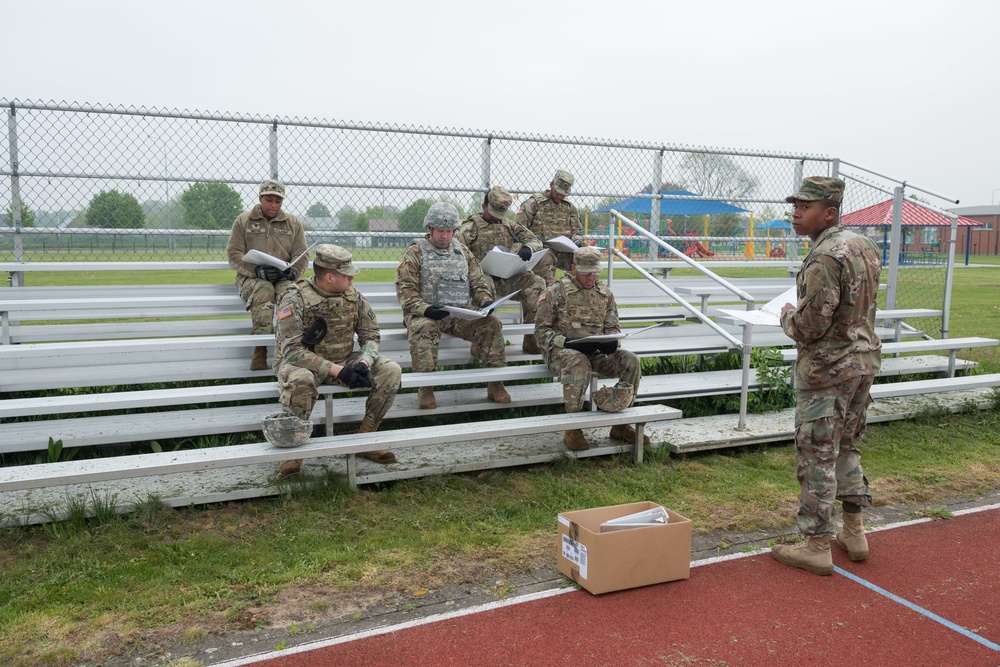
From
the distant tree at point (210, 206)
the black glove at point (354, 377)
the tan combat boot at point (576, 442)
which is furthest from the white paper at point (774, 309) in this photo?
the distant tree at point (210, 206)

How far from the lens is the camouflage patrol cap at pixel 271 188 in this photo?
6.21 meters

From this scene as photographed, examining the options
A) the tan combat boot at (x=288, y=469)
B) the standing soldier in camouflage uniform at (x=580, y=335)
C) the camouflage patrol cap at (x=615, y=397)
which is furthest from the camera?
the standing soldier in camouflage uniform at (x=580, y=335)

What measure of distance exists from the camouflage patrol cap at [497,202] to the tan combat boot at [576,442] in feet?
7.39

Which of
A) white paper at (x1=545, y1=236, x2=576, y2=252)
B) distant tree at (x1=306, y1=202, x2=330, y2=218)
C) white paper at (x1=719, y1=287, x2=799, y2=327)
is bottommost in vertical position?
white paper at (x1=719, y1=287, x2=799, y2=327)

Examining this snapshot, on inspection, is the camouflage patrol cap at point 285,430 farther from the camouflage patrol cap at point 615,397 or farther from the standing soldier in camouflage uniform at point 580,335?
the camouflage patrol cap at point 615,397

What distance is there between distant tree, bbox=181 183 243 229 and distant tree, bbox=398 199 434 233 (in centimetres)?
147

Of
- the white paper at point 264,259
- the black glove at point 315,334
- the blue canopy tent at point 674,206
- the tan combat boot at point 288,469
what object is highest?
the blue canopy tent at point 674,206

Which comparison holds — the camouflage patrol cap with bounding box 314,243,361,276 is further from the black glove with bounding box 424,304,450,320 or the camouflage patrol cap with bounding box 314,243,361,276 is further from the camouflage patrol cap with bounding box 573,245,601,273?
the camouflage patrol cap with bounding box 573,245,601,273

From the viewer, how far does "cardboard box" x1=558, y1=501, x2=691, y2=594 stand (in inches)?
141

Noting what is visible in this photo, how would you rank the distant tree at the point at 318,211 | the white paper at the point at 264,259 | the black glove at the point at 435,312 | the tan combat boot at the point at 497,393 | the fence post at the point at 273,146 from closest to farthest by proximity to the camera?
the black glove at the point at 435,312 < the white paper at the point at 264,259 < the tan combat boot at the point at 497,393 < the fence post at the point at 273,146 < the distant tree at the point at 318,211

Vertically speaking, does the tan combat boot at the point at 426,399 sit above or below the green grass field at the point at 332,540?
above

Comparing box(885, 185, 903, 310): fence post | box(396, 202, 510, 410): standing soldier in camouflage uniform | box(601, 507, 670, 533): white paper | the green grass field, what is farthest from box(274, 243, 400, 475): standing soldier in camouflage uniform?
box(885, 185, 903, 310): fence post

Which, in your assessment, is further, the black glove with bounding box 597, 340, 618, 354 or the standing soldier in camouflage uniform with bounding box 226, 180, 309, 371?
the standing soldier in camouflage uniform with bounding box 226, 180, 309, 371

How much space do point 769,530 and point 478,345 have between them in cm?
259
